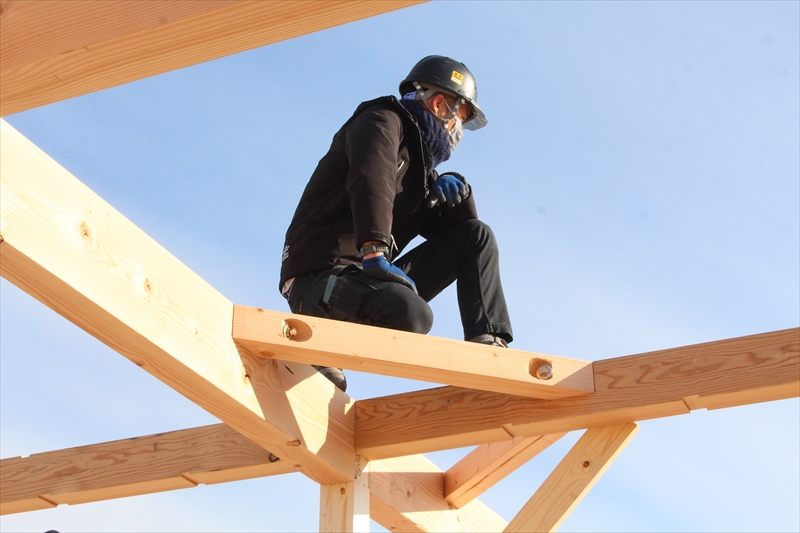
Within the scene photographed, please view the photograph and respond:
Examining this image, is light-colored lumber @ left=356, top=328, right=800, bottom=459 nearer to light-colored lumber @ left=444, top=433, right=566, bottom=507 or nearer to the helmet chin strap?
light-colored lumber @ left=444, top=433, right=566, bottom=507

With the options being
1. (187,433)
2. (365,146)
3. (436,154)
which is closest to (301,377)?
(187,433)

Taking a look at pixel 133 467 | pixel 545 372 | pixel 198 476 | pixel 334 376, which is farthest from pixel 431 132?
pixel 133 467

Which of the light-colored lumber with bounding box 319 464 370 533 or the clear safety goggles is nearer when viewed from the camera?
the light-colored lumber with bounding box 319 464 370 533

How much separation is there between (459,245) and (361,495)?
0.93 m

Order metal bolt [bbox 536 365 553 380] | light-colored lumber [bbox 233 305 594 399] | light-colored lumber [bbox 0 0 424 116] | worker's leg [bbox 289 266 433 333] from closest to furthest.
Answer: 1. light-colored lumber [bbox 0 0 424 116]
2. light-colored lumber [bbox 233 305 594 399]
3. metal bolt [bbox 536 365 553 380]
4. worker's leg [bbox 289 266 433 333]

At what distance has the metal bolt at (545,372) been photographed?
2.91 metres

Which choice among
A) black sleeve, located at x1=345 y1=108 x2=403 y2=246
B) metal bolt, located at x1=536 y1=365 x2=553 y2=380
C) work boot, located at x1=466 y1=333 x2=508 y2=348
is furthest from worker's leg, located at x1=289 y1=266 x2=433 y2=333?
metal bolt, located at x1=536 y1=365 x2=553 y2=380

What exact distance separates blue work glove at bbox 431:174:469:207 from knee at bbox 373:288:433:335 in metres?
0.60

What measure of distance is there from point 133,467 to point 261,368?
2.60ft

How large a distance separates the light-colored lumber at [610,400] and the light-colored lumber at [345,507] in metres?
0.13

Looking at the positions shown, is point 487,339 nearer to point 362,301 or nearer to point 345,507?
point 362,301

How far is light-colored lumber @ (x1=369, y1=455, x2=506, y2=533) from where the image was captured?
137 inches

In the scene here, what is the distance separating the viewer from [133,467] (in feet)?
11.0

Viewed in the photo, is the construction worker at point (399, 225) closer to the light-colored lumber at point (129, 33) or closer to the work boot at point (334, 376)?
the work boot at point (334, 376)
